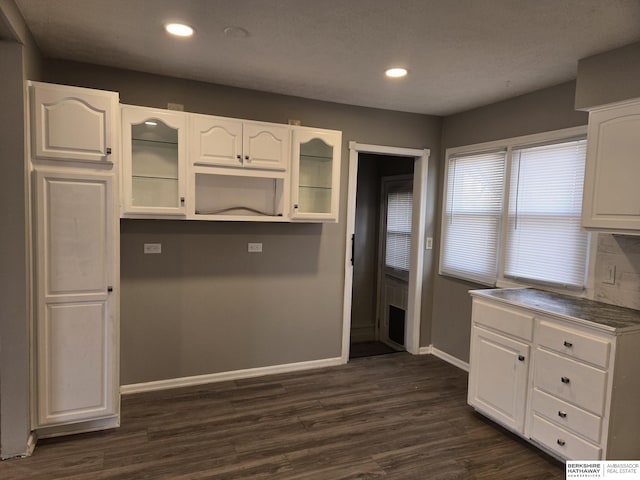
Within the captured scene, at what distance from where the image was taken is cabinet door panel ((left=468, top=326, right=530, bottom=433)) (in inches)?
109

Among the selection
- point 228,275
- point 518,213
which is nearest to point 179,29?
point 228,275

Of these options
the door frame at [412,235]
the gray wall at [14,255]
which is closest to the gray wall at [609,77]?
the door frame at [412,235]

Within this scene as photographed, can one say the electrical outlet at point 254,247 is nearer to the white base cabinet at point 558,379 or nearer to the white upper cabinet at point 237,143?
the white upper cabinet at point 237,143

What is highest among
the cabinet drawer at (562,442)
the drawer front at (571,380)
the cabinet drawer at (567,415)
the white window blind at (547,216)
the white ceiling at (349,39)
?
the white ceiling at (349,39)

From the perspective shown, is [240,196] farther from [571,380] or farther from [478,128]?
[571,380]

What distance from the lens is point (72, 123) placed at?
2.51 meters

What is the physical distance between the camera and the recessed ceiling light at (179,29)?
7.74 feet

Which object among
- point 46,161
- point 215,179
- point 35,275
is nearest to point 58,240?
point 35,275

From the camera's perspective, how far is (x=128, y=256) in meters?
3.28

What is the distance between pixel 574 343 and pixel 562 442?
613 mm

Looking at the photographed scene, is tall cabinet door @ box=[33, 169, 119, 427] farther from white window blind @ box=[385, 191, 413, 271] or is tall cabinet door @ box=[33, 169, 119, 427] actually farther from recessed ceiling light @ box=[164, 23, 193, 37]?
white window blind @ box=[385, 191, 413, 271]

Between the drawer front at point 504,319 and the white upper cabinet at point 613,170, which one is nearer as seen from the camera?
the white upper cabinet at point 613,170

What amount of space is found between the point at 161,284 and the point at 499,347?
2653mm

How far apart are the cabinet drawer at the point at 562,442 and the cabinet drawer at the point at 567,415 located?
0.04m
